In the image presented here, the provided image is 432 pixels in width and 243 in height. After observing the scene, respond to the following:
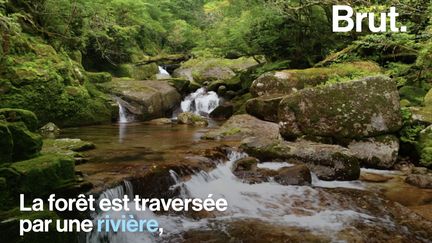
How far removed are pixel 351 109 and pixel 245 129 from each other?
151 inches

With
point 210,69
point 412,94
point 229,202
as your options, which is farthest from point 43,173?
point 210,69

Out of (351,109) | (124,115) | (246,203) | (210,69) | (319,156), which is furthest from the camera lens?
(210,69)

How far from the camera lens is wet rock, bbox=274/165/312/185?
25.6 ft

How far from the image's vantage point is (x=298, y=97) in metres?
9.84

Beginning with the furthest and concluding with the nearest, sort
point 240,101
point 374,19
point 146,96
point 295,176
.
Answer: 1. point 240,101
2. point 146,96
3. point 374,19
4. point 295,176

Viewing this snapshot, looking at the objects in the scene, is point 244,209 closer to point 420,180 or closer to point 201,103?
point 420,180

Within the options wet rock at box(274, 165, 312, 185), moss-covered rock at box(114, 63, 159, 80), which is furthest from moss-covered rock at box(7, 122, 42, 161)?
moss-covered rock at box(114, 63, 159, 80)

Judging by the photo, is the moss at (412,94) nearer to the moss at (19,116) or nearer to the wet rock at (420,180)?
the wet rock at (420,180)

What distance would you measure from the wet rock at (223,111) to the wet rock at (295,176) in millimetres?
10503

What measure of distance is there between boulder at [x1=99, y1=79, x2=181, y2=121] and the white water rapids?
9693 mm

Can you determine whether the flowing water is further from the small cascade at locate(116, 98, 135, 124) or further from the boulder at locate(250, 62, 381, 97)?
the small cascade at locate(116, 98, 135, 124)

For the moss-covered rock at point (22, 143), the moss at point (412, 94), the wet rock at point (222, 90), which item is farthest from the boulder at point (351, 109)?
the wet rock at point (222, 90)

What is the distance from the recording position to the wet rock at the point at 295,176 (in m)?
7.81

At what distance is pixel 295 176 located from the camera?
7863 mm
